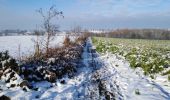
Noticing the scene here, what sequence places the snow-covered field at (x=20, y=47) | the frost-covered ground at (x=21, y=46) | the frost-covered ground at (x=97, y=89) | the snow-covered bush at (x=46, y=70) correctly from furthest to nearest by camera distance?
the frost-covered ground at (x=21, y=46) → the snow-covered field at (x=20, y=47) → the snow-covered bush at (x=46, y=70) → the frost-covered ground at (x=97, y=89)

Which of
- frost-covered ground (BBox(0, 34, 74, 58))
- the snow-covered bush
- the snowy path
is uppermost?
the snow-covered bush

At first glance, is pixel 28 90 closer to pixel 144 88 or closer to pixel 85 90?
pixel 85 90

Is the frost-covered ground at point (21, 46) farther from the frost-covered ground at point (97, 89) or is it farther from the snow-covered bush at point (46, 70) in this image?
the frost-covered ground at point (97, 89)

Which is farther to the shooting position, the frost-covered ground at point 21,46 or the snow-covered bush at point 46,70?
the frost-covered ground at point 21,46

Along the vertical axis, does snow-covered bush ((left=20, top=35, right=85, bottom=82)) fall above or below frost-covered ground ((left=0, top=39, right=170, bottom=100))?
above

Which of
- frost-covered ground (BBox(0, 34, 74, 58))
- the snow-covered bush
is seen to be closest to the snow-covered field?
frost-covered ground (BBox(0, 34, 74, 58))

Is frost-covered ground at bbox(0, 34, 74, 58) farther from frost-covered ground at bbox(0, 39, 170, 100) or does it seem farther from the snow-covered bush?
frost-covered ground at bbox(0, 39, 170, 100)

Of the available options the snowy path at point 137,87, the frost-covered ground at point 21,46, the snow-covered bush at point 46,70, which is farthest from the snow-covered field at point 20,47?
the snowy path at point 137,87

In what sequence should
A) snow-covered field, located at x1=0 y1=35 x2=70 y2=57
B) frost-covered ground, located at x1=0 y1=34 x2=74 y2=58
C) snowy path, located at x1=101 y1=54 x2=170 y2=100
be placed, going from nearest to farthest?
1. snowy path, located at x1=101 y1=54 x2=170 y2=100
2. snow-covered field, located at x1=0 y1=35 x2=70 y2=57
3. frost-covered ground, located at x1=0 y1=34 x2=74 y2=58

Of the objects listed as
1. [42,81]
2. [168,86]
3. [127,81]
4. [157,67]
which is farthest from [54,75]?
[157,67]

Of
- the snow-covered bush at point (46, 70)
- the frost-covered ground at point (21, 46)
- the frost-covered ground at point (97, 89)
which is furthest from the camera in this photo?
the frost-covered ground at point (21, 46)

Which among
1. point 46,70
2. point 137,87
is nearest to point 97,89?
point 137,87

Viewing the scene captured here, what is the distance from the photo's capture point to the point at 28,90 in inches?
377

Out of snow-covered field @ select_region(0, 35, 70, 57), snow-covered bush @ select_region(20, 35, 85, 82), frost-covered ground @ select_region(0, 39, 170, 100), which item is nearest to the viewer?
frost-covered ground @ select_region(0, 39, 170, 100)
